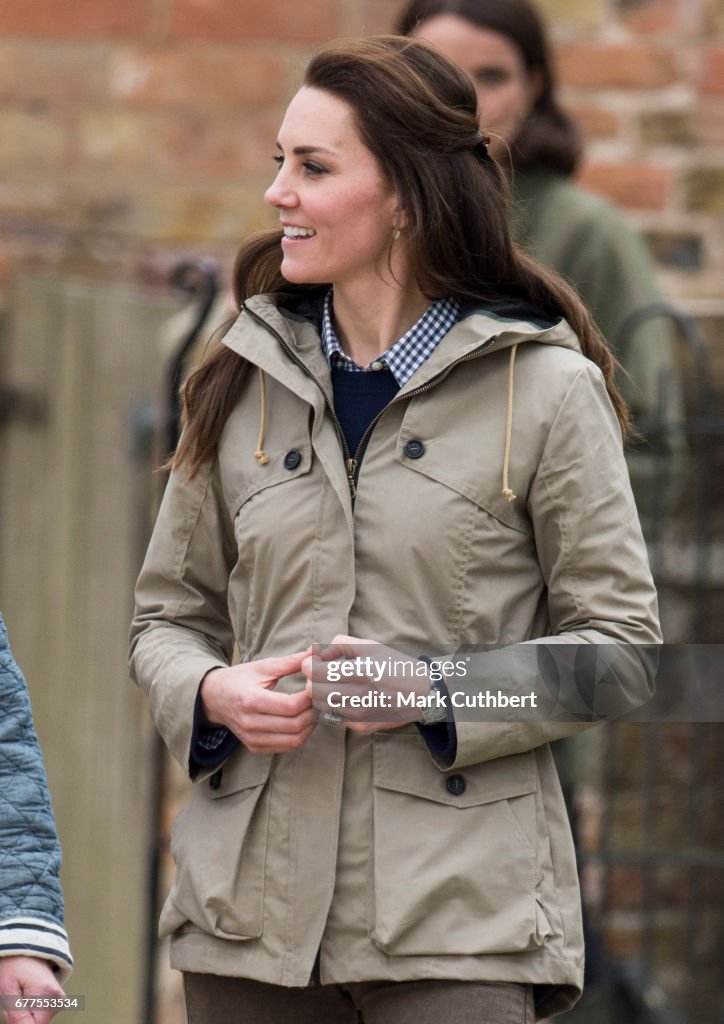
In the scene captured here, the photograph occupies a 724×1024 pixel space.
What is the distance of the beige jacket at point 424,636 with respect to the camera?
7.53 ft

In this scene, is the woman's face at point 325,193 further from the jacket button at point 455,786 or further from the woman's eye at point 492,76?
the woman's eye at point 492,76

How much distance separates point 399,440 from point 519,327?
0.22 metres

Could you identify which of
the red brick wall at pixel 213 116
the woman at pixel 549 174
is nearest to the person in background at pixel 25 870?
the woman at pixel 549 174

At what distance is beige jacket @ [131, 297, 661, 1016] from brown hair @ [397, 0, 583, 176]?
1.51 m

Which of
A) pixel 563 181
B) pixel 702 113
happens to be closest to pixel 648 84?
pixel 702 113

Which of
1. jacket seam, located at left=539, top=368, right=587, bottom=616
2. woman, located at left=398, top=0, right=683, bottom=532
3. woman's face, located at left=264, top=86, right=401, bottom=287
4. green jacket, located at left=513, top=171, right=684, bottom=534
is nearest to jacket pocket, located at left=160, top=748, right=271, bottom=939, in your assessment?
jacket seam, located at left=539, top=368, right=587, bottom=616

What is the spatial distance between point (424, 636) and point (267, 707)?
0.73 feet

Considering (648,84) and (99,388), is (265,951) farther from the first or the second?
(648,84)

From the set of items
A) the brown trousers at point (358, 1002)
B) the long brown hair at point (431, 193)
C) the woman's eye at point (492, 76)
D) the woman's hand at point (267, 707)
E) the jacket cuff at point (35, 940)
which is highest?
the long brown hair at point (431, 193)

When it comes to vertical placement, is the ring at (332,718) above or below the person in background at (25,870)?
above

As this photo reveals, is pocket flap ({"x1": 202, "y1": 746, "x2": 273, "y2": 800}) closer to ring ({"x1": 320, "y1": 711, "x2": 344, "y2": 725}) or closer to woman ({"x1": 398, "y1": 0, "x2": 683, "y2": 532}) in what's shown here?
ring ({"x1": 320, "y1": 711, "x2": 344, "y2": 725})

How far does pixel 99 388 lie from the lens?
15.6 ft

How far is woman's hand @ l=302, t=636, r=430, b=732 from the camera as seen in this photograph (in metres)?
2.26

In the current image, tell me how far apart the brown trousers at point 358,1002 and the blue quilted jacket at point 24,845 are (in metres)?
0.22
